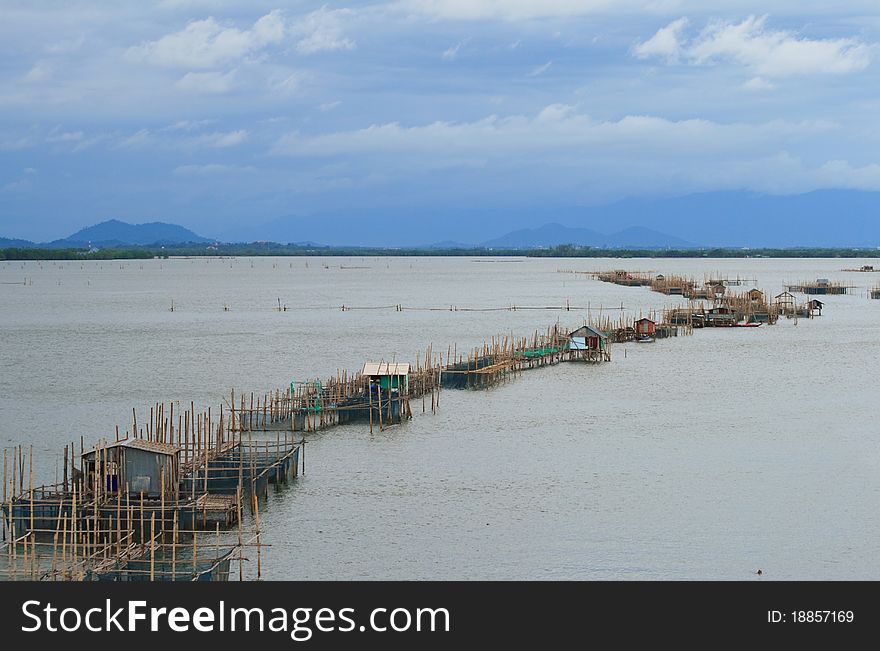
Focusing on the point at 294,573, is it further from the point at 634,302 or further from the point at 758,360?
the point at 634,302

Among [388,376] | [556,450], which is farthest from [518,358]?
[556,450]

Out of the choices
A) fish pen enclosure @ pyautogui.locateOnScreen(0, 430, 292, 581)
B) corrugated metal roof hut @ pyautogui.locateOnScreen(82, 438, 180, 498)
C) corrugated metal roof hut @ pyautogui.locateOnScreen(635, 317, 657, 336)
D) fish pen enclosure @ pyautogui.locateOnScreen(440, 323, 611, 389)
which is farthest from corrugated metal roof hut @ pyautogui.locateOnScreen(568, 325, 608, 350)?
corrugated metal roof hut @ pyautogui.locateOnScreen(82, 438, 180, 498)

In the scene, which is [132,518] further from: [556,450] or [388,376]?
[388,376]

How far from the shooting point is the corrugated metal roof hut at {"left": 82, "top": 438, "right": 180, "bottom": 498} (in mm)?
15008

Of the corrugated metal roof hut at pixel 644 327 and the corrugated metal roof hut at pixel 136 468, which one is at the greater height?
the corrugated metal roof hut at pixel 644 327

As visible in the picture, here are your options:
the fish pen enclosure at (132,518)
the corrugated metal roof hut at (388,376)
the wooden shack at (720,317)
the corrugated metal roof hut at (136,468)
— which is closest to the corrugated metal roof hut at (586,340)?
the corrugated metal roof hut at (388,376)

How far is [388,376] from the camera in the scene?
78.1 feet

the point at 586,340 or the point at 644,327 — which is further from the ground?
the point at 644,327

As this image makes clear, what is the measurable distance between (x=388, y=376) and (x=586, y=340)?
1227 centimetres

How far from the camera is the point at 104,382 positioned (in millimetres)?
30172

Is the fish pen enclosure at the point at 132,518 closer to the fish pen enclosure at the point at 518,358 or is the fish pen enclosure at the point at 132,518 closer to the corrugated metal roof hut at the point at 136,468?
the corrugated metal roof hut at the point at 136,468

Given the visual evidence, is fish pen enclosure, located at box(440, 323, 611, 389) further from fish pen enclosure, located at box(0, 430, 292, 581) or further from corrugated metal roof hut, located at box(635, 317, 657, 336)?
fish pen enclosure, located at box(0, 430, 292, 581)

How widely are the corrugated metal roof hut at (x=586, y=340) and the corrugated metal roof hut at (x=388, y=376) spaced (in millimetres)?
11384

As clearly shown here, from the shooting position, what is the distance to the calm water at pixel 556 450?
47.0ft
